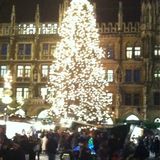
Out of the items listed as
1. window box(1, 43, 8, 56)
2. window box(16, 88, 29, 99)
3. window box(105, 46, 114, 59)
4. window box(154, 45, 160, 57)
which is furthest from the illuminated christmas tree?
window box(1, 43, 8, 56)

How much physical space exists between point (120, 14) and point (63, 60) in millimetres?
15620

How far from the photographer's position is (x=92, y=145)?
20.5 meters

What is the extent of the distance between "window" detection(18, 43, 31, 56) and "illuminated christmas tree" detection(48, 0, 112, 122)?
46.1ft

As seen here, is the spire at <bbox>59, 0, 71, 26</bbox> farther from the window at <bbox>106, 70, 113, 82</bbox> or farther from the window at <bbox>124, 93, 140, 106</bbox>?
the window at <bbox>124, 93, 140, 106</bbox>

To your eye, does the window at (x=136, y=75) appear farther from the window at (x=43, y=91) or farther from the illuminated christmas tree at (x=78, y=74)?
the illuminated christmas tree at (x=78, y=74)

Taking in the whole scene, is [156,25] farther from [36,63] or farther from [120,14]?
[36,63]

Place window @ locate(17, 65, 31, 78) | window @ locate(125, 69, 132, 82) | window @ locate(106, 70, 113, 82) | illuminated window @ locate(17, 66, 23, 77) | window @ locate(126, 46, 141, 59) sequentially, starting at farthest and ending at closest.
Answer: illuminated window @ locate(17, 66, 23, 77)
window @ locate(17, 65, 31, 78)
window @ locate(106, 70, 113, 82)
window @ locate(126, 46, 141, 59)
window @ locate(125, 69, 132, 82)

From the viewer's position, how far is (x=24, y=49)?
53.0 meters

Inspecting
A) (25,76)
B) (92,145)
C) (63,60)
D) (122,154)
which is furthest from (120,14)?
(122,154)

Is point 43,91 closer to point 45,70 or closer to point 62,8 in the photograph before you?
point 45,70

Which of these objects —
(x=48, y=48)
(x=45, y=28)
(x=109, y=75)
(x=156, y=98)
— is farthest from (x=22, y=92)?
(x=156, y=98)

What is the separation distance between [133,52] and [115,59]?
2.05m

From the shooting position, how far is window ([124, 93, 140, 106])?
1951 inches

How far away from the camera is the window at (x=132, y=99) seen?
163 ft
